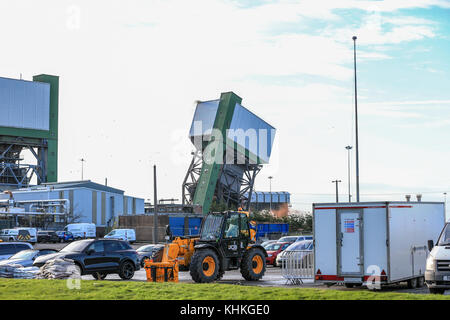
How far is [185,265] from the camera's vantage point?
75.2 ft

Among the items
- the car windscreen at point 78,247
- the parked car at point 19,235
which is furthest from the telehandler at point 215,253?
the parked car at point 19,235

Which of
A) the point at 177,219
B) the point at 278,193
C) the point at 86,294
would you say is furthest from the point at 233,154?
the point at 86,294

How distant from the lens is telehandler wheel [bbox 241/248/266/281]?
936 inches

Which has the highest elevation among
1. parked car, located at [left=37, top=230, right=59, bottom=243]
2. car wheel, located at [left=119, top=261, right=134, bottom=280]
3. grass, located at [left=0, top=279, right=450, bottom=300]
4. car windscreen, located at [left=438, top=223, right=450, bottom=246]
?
car windscreen, located at [left=438, top=223, right=450, bottom=246]

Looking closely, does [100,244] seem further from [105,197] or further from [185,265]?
[105,197]

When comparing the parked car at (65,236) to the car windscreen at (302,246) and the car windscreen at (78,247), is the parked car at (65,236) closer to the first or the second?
the car windscreen at (302,246)

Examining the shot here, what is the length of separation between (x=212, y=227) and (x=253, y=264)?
2453mm

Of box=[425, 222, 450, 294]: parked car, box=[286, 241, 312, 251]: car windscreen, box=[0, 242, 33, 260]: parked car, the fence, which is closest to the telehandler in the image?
the fence

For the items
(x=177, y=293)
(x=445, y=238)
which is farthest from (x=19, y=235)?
(x=177, y=293)

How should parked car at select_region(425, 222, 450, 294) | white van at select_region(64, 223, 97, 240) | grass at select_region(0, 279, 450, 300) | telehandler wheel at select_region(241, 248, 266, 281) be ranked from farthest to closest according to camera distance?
white van at select_region(64, 223, 97, 240), telehandler wheel at select_region(241, 248, 266, 281), parked car at select_region(425, 222, 450, 294), grass at select_region(0, 279, 450, 300)

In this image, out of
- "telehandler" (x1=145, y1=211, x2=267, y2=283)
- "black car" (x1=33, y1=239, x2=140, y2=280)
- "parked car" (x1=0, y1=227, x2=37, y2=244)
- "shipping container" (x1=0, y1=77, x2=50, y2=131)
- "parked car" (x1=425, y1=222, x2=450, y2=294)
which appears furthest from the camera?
"shipping container" (x1=0, y1=77, x2=50, y2=131)

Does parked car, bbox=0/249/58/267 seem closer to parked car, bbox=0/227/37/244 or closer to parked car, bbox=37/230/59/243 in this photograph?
parked car, bbox=0/227/37/244

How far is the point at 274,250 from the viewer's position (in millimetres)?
36469

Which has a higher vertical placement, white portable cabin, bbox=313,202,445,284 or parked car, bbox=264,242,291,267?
white portable cabin, bbox=313,202,445,284
